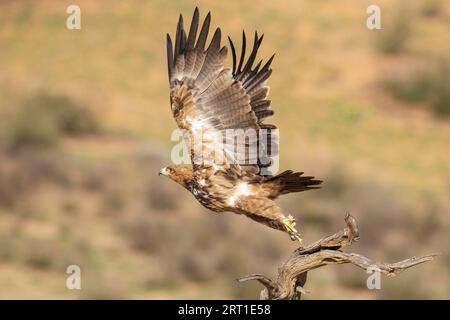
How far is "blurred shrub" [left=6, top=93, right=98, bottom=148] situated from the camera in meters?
30.0

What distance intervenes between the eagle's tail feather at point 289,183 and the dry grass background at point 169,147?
11.3m

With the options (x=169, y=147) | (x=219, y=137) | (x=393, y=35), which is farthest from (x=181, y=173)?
(x=393, y=35)

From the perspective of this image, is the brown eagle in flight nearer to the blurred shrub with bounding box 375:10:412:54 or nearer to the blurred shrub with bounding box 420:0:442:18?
the blurred shrub with bounding box 375:10:412:54

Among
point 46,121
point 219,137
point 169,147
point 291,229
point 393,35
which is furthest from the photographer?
point 393,35

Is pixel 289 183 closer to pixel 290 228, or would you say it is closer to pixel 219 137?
pixel 290 228

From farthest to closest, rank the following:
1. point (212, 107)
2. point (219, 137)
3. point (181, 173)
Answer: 1. point (181, 173)
2. point (212, 107)
3. point (219, 137)

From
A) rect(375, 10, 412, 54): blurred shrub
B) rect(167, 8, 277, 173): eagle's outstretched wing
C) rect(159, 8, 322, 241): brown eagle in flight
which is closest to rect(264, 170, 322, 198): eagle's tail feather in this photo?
rect(159, 8, 322, 241): brown eagle in flight

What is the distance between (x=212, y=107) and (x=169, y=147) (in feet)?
60.2

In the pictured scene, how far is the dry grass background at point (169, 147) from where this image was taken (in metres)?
23.4

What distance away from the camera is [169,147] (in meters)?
29.1

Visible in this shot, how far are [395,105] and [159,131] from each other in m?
7.16

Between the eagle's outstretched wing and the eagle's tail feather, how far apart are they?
25cm

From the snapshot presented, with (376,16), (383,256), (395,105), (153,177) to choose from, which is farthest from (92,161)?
(376,16)

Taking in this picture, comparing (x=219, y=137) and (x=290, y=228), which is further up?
(x=219, y=137)
